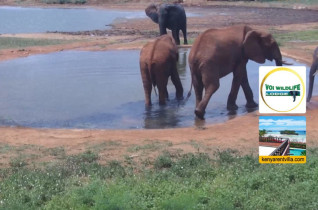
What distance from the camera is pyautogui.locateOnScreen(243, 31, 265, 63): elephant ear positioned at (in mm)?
13023

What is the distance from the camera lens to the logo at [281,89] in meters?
5.84

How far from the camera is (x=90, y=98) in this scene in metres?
→ 14.6

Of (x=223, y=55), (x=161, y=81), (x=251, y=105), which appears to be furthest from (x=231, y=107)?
(x=161, y=81)

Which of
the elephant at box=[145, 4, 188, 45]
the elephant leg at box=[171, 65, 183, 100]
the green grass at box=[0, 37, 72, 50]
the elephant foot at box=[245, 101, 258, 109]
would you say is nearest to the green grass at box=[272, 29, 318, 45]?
the elephant at box=[145, 4, 188, 45]

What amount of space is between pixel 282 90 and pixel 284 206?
1508 mm

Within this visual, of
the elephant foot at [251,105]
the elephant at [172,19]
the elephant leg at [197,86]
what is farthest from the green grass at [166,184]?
the elephant at [172,19]

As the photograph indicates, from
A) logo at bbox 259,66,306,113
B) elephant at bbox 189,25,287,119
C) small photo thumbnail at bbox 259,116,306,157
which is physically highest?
logo at bbox 259,66,306,113

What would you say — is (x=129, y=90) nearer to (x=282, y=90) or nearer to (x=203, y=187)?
(x=203, y=187)

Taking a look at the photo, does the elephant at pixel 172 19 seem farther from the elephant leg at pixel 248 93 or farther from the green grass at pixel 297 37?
the elephant leg at pixel 248 93

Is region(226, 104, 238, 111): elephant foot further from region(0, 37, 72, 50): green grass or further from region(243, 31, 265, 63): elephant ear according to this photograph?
region(0, 37, 72, 50): green grass

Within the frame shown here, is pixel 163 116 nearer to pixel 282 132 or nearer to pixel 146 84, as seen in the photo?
pixel 146 84

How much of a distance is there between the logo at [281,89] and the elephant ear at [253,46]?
284 inches

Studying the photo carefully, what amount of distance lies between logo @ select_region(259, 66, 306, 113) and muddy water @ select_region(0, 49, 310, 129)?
6241 millimetres

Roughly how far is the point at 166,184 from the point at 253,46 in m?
6.40
